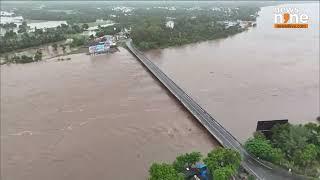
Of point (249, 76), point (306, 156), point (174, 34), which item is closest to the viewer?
point (306, 156)

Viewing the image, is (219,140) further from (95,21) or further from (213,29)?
(95,21)

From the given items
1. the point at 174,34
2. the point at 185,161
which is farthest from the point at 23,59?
the point at 185,161

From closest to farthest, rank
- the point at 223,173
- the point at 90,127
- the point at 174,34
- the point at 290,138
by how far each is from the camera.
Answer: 1. the point at 223,173
2. the point at 290,138
3. the point at 90,127
4. the point at 174,34

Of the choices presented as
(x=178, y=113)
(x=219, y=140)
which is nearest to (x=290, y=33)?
(x=178, y=113)

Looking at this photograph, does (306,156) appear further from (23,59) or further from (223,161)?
(23,59)

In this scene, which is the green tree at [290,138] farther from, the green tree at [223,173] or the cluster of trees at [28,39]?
the cluster of trees at [28,39]

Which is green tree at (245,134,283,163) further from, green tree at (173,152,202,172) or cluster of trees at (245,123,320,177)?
green tree at (173,152,202,172)
